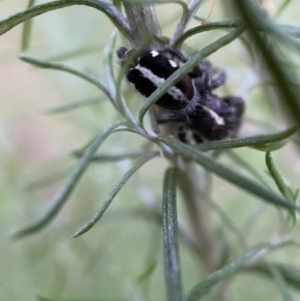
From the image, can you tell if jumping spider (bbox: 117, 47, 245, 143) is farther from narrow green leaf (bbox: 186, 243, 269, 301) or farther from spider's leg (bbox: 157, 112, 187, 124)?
narrow green leaf (bbox: 186, 243, 269, 301)

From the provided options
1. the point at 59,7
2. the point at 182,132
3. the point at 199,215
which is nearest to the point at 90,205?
the point at 199,215

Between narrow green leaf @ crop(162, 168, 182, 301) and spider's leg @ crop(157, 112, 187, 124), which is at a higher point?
spider's leg @ crop(157, 112, 187, 124)

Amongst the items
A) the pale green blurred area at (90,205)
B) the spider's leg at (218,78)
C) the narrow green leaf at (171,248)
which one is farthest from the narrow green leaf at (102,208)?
the pale green blurred area at (90,205)

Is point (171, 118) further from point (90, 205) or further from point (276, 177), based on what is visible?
point (90, 205)

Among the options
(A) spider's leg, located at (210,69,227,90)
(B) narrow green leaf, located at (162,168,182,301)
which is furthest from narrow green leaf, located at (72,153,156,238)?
(A) spider's leg, located at (210,69,227,90)

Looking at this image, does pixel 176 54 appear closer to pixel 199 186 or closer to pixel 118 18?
pixel 118 18

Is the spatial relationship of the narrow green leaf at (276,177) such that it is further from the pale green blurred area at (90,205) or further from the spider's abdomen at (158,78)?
the pale green blurred area at (90,205)

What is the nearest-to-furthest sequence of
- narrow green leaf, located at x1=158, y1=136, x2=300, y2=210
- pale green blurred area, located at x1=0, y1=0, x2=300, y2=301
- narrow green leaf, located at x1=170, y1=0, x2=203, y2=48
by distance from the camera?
narrow green leaf, located at x1=158, y1=136, x2=300, y2=210 < narrow green leaf, located at x1=170, y1=0, x2=203, y2=48 < pale green blurred area, located at x1=0, y1=0, x2=300, y2=301
